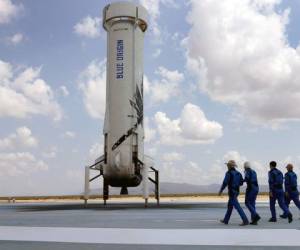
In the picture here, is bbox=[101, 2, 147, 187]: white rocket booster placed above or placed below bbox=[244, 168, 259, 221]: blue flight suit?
above

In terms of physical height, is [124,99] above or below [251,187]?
above

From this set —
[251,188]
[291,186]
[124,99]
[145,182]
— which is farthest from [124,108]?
[251,188]

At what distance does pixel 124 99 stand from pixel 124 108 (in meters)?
0.53

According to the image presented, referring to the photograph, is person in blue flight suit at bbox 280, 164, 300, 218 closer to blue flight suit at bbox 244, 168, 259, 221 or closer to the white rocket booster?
blue flight suit at bbox 244, 168, 259, 221

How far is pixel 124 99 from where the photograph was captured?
26.1m

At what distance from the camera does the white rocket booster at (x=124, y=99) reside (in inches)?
1017

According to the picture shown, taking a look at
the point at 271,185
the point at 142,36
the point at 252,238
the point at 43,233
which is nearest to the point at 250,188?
the point at 271,185

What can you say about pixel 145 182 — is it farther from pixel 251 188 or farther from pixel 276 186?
pixel 251 188

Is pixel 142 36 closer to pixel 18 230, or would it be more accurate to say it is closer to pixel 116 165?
pixel 116 165

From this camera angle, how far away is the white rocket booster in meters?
25.8

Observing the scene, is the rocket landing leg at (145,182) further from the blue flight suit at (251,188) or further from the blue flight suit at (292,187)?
the blue flight suit at (251,188)

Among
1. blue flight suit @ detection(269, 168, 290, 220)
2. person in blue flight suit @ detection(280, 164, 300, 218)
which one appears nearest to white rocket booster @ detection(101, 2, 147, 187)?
person in blue flight suit @ detection(280, 164, 300, 218)

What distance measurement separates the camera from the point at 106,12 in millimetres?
28188

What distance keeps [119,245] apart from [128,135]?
18397mm
